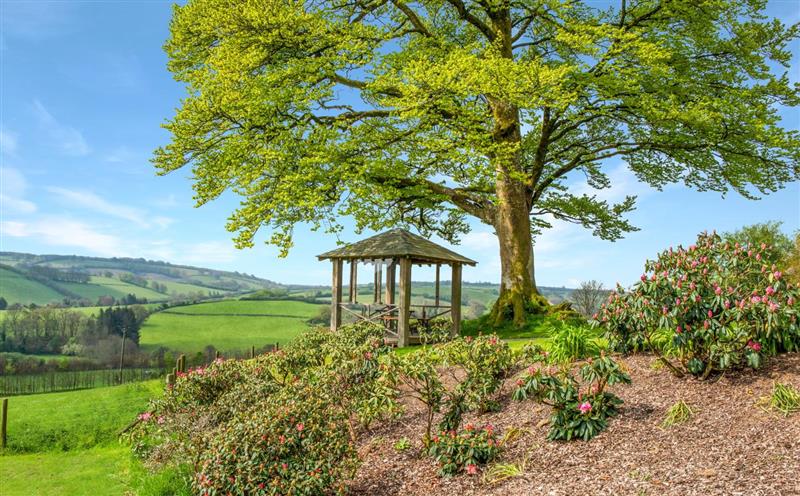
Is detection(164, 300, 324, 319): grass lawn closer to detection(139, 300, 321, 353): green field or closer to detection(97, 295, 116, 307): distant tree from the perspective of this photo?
detection(139, 300, 321, 353): green field

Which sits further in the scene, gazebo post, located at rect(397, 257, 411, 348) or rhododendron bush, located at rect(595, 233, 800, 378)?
gazebo post, located at rect(397, 257, 411, 348)

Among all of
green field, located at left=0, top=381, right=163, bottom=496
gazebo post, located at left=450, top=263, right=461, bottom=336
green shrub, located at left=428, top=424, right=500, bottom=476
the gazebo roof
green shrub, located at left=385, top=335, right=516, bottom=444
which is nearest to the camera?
green shrub, located at left=428, top=424, right=500, bottom=476

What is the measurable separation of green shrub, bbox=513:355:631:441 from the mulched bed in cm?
13

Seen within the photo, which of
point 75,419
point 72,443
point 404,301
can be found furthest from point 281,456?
point 75,419

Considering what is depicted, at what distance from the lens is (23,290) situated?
231 feet

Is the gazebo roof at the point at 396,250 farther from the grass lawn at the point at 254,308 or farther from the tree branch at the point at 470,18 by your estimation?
the grass lawn at the point at 254,308

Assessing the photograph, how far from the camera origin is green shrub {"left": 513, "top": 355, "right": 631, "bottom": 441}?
6.46 metres

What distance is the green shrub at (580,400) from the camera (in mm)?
6461

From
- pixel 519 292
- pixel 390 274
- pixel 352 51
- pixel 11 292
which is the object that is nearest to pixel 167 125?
pixel 352 51

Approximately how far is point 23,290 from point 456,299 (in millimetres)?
71887

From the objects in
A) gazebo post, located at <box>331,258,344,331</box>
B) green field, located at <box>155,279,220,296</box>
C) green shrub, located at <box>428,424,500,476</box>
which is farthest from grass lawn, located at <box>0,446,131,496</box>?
green field, located at <box>155,279,220,296</box>

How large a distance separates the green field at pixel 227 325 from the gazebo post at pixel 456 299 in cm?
2419

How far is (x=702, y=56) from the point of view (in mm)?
18672

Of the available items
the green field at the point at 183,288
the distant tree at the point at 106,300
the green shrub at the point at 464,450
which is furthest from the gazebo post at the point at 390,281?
the green field at the point at 183,288
